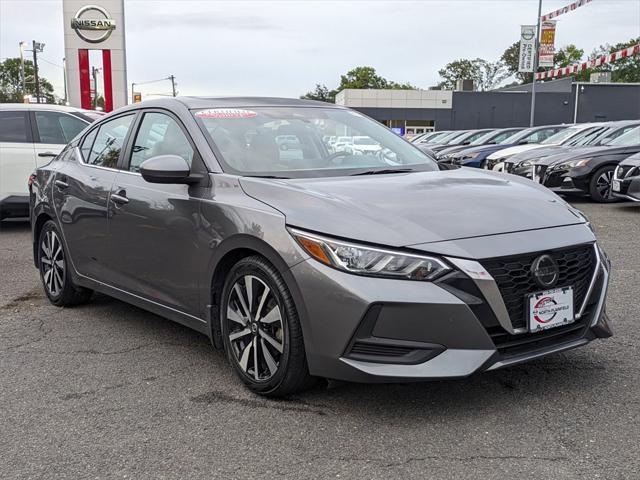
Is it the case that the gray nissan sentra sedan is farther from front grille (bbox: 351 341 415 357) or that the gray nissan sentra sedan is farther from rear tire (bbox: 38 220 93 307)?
rear tire (bbox: 38 220 93 307)

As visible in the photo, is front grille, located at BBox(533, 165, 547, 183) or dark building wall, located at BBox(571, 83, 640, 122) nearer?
front grille, located at BBox(533, 165, 547, 183)

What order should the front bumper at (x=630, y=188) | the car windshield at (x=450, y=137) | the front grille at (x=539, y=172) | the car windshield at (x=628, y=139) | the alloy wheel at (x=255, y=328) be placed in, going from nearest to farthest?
the alloy wheel at (x=255, y=328), the front bumper at (x=630, y=188), the front grille at (x=539, y=172), the car windshield at (x=628, y=139), the car windshield at (x=450, y=137)

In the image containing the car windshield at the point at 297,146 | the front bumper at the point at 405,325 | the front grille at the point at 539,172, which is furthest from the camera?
the front grille at the point at 539,172

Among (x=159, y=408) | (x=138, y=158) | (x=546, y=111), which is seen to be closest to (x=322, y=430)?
(x=159, y=408)

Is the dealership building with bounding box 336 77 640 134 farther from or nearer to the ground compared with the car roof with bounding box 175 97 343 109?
farther from the ground

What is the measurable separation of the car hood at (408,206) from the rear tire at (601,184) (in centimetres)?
858

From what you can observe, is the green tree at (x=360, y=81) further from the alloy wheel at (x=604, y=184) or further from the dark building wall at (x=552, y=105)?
the alloy wheel at (x=604, y=184)

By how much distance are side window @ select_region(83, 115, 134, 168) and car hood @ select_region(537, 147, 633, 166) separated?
29.2ft

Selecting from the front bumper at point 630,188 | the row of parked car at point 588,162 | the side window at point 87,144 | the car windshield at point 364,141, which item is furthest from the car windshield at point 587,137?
the side window at point 87,144

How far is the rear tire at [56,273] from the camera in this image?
5.39m

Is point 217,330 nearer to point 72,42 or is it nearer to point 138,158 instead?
point 138,158

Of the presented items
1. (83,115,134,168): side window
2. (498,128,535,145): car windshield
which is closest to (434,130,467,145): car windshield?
(498,128,535,145): car windshield

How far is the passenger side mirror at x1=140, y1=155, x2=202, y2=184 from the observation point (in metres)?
3.79

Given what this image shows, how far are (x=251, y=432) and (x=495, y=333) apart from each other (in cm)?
118
